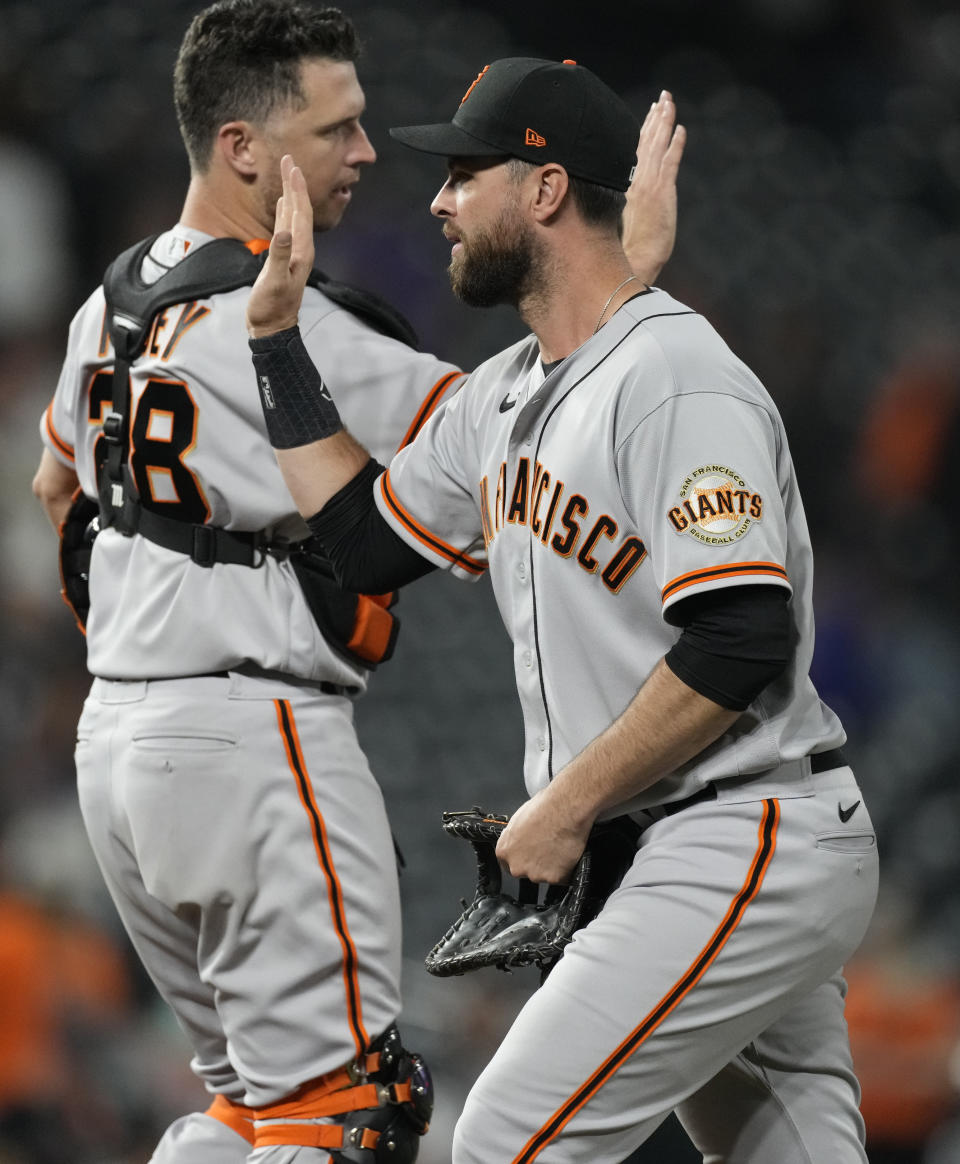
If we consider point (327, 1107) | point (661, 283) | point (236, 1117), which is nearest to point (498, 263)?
point (327, 1107)

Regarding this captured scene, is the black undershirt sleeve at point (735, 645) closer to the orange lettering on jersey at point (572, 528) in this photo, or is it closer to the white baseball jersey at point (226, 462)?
the orange lettering on jersey at point (572, 528)

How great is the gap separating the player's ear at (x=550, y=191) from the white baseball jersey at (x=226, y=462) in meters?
0.47

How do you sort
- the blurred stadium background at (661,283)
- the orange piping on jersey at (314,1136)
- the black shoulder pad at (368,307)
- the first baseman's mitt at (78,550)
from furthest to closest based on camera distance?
the blurred stadium background at (661,283), the first baseman's mitt at (78,550), the black shoulder pad at (368,307), the orange piping on jersey at (314,1136)

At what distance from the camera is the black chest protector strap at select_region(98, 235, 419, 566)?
2.30 meters

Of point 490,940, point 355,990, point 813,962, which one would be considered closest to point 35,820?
point 355,990

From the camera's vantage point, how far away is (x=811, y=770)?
1.77m

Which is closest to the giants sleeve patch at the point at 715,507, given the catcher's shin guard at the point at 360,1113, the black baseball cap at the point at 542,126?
the black baseball cap at the point at 542,126

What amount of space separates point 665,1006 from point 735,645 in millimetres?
401

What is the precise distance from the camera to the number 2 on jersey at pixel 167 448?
227cm

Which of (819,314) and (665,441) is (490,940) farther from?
(819,314)

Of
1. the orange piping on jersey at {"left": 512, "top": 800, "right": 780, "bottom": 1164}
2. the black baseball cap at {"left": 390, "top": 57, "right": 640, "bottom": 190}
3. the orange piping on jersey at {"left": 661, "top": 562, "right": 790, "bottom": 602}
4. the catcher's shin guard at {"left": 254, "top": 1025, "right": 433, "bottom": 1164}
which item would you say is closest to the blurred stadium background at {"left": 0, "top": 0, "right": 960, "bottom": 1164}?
the catcher's shin guard at {"left": 254, "top": 1025, "right": 433, "bottom": 1164}

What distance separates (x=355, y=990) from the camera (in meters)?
2.25

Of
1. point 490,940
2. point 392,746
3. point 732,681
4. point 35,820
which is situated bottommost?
point 35,820

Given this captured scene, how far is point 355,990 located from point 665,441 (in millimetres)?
1045
